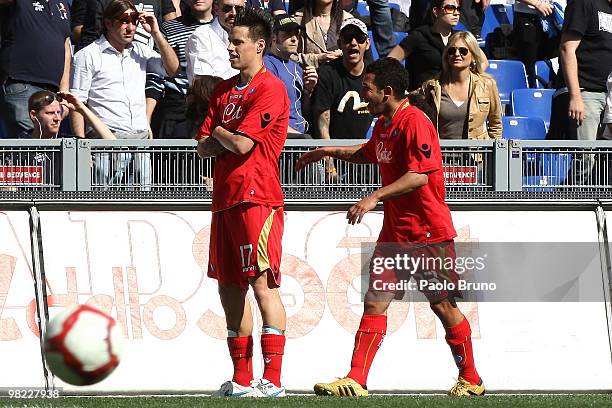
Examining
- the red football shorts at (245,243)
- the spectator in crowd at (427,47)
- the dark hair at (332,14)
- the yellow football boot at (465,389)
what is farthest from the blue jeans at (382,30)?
the yellow football boot at (465,389)

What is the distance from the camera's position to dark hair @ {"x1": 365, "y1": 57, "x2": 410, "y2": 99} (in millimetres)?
7645

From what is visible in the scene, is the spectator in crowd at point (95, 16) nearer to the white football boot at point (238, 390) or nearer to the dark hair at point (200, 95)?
the dark hair at point (200, 95)

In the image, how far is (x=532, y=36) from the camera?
1375 centimetres

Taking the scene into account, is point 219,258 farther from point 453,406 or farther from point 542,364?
point 542,364

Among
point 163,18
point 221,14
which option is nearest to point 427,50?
point 221,14

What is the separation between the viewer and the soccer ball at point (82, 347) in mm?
5910

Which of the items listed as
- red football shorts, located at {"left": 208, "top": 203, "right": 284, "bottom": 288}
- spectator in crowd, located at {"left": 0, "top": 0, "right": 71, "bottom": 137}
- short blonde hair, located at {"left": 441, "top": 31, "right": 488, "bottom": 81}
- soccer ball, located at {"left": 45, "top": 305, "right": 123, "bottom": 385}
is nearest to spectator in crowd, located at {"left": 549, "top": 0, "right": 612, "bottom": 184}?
short blonde hair, located at {"left": 441, "top": 31, "right": 488, "bottom": 81}

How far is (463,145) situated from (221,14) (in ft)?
9.67

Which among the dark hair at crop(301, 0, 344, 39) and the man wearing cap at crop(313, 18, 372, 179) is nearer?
the man wearing cap at crop(313, 18, 372, 179)

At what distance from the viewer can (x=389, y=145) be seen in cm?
756

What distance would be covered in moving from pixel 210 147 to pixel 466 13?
6401 mm

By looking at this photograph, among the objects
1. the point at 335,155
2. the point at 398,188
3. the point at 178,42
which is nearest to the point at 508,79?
the point at 178,42

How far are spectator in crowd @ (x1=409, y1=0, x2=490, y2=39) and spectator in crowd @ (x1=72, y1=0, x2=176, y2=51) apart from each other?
253 cm

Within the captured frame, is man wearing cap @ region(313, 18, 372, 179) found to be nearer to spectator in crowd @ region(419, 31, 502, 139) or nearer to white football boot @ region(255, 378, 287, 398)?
spectator in crowd @ region(419, 31, 502, 139)
